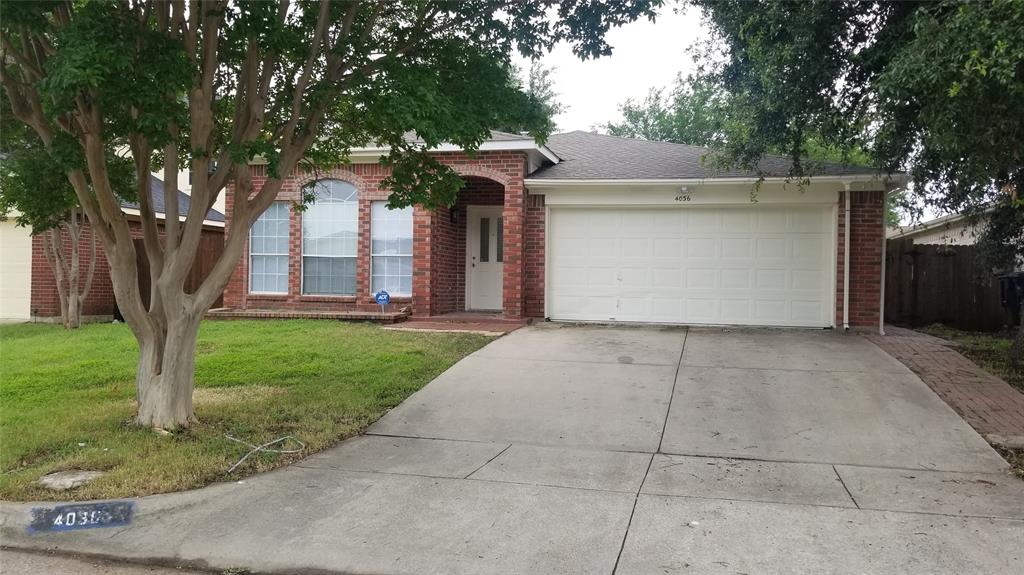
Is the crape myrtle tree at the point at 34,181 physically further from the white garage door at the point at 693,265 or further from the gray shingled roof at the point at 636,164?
the white garage door at the point at 693,265

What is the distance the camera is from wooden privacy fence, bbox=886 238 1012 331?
1433cm

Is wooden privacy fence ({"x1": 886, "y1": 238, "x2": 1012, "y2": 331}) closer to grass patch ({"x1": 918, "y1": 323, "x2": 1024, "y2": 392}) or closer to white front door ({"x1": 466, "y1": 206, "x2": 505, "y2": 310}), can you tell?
grass patch ({"x1": 918, "y1": 323, "x2": 1024, "y2": 392})

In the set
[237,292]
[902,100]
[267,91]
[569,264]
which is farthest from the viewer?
[237,292]

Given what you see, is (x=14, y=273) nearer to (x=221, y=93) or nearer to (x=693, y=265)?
(x=221, y=93)

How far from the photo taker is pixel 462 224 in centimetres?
1495

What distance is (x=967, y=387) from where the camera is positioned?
26.6 ft

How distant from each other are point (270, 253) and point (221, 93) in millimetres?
6884

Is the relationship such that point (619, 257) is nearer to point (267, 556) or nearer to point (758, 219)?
point (758, 219)

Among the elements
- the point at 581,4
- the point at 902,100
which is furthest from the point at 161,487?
the point at 902,100

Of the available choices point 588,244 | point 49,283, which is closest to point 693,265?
point 588,244

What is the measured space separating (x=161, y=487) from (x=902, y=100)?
6.98 m

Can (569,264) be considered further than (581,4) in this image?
Yes

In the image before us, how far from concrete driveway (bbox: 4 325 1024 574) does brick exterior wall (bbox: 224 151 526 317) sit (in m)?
4.85

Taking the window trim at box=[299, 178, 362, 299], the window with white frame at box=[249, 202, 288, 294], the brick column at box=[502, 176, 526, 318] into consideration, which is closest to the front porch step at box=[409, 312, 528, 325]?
the brick column at box=[502, 176, 526, 318]
